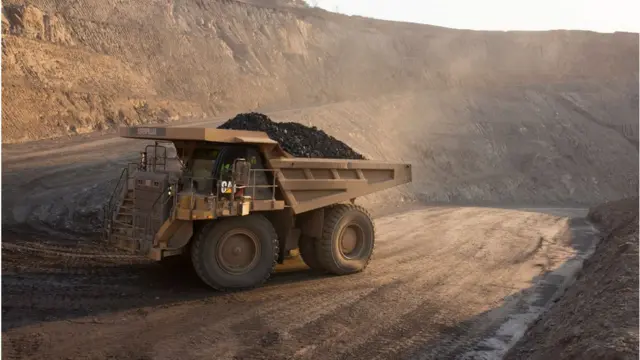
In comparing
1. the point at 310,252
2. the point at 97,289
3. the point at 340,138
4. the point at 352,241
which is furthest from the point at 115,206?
the point at 340,138

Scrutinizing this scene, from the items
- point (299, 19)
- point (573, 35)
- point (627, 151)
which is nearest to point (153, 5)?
point (299, 19)

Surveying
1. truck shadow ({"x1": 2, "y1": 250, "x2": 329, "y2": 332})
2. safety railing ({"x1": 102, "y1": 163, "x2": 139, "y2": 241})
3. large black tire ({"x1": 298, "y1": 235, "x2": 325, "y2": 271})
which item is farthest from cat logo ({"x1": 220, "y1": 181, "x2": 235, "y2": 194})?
large black tire ({"x1": 298, "y1": 235, "x2": 325, "y2": 271})

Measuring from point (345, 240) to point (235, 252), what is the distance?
2287mm

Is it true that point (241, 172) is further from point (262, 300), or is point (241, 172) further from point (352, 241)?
point (352, 241)

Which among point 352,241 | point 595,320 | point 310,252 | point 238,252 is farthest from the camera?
point 352,241

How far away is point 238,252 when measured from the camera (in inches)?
310

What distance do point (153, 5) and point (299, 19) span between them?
1150 cm

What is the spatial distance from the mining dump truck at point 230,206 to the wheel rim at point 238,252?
0.01m

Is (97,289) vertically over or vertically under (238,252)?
under

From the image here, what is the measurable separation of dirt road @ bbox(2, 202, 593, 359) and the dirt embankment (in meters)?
12.0

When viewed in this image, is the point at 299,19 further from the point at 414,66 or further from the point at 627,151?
the point at 627,151

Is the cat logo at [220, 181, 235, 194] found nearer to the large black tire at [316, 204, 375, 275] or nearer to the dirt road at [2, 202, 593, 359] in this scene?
the dirt road at [2, 202, 593, 359]

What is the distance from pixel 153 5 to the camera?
28953 millimetres

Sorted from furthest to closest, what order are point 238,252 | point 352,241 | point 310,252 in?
1. point 352,241
2. point 310,252
3. point 238,252
